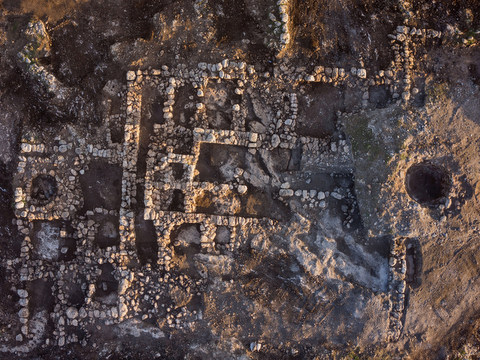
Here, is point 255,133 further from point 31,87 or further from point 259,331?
point 31,87

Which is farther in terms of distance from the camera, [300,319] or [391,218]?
[300,319]

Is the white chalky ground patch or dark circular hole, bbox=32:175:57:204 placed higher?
dark circular hole, bbox=32:175:57:204

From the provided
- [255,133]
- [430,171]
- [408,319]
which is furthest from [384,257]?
[255,133]

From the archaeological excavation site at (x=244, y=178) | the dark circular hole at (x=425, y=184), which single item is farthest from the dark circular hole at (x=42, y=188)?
the dark circular hole at (x=425, y=184)

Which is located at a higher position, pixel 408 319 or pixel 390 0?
pixel 390 0

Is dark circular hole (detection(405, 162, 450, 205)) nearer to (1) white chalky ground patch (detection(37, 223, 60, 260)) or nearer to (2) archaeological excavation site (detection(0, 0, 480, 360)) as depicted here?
(2) archaeological excavation site (detection(0, 0, 480, 360))

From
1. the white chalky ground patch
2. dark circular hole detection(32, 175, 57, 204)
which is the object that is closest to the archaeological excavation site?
dark circular hole detection(32, 175, 57, 204)

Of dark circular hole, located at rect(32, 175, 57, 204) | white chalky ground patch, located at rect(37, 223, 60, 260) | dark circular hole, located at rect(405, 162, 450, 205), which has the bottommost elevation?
white chalky ground patch, located at rect(37, 223, 60, 260)

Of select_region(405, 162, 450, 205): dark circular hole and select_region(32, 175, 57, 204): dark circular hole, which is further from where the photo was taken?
select_region(32, 175, 57, 204): dark circular hole
